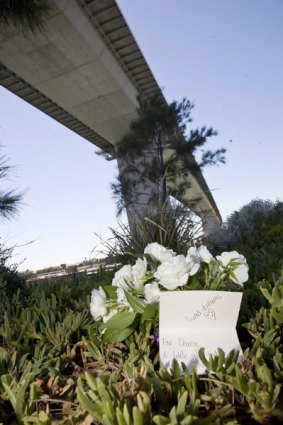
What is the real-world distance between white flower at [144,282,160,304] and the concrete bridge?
17.7 feet

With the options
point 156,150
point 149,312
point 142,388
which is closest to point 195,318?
point 149,312

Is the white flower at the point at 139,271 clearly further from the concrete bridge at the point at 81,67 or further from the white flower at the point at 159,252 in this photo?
the concrete bridge at the point at 81,67

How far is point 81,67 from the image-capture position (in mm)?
9203

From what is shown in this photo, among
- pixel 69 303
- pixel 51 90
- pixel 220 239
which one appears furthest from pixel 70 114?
pixel 69 303

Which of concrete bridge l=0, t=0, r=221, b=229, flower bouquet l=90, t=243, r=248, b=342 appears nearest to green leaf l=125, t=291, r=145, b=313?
flower bouquet l=90, t=243, r=248, b=342

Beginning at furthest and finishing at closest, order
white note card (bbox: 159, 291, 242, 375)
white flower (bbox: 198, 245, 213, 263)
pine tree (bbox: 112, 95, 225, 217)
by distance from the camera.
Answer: pine tree (bbox: 112, 95, 225, 217) → white flower (bbox: 198, 245, 213, 263) → white note card (bbox: 159, 291, 242, 375)

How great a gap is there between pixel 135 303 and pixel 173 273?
0.11m

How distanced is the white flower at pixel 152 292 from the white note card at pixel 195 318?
28 mm

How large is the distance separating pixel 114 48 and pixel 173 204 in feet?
27.4

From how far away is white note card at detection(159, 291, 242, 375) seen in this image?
0.67 meters

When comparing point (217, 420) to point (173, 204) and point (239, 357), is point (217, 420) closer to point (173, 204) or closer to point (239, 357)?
point (239, 357)

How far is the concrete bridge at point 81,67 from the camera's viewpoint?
7.82 meters

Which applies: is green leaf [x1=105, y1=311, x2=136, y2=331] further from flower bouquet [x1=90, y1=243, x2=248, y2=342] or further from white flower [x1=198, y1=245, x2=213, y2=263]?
white flower [x1=198, y1=245, x2=213, y2=263]

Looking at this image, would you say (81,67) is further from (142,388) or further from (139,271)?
(142,388)
